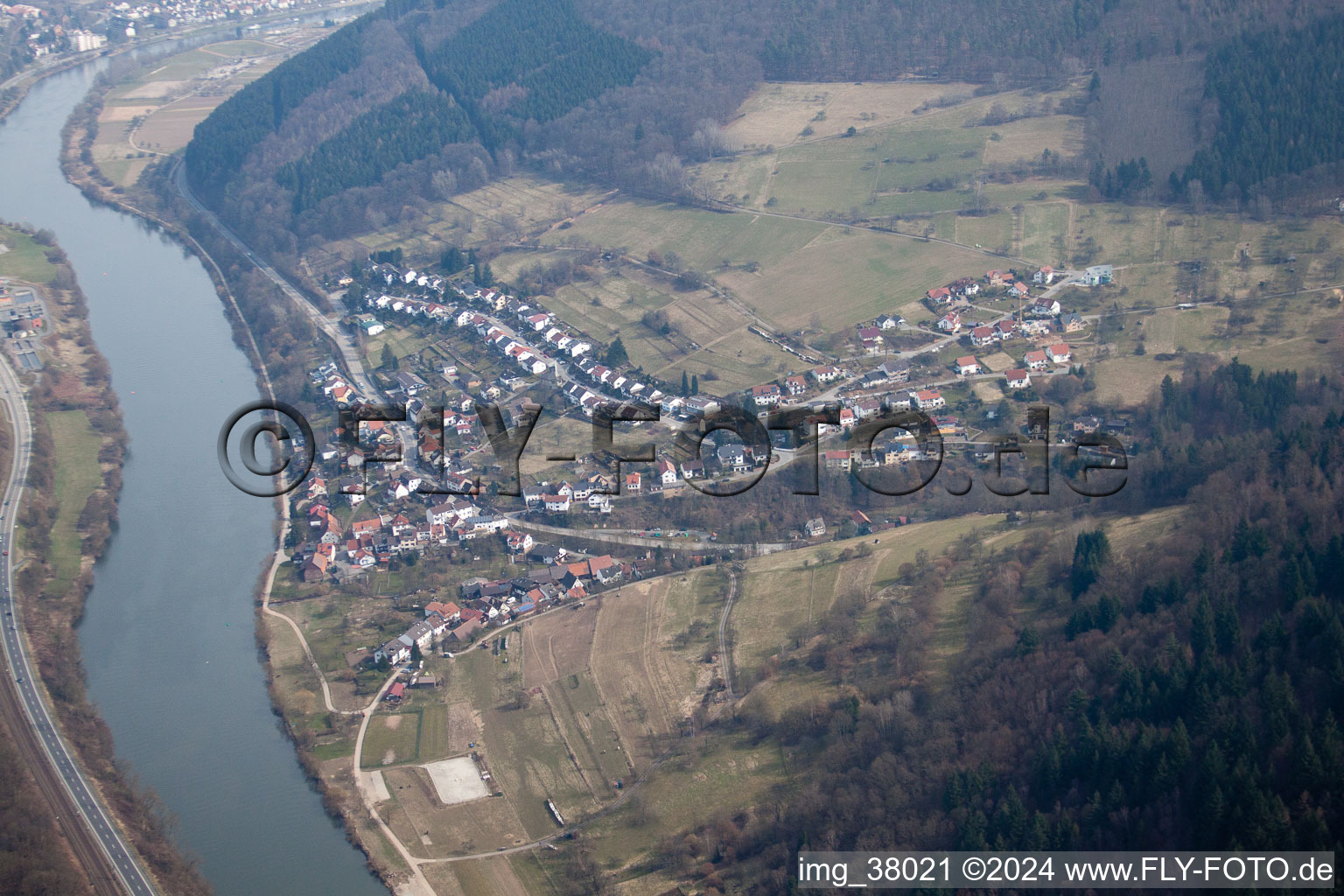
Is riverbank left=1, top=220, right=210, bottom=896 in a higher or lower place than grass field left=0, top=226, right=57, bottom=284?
lower

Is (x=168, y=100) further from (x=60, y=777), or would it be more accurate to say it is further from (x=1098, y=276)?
(x=60, y=777)

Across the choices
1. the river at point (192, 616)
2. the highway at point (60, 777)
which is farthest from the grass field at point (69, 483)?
the highway at point (60, 777)

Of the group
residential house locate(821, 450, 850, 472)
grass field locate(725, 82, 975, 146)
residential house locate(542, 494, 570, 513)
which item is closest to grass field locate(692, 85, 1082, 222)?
grass field locate(725, 82, 975, 146)

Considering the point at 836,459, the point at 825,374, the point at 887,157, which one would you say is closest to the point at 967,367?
the point at 825,374

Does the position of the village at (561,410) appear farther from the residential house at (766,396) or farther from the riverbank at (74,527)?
the riverbank at (74,527)

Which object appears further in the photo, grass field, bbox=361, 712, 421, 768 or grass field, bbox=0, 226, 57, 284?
grass field, bbox=0, 226, 57, 284

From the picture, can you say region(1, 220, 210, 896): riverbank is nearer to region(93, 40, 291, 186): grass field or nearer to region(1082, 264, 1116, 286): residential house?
region(93, 40, 291, 186): grass field
